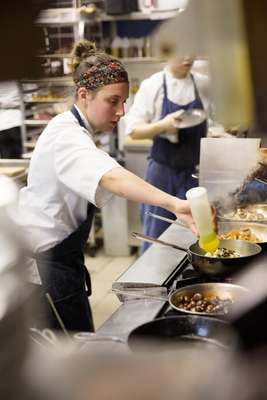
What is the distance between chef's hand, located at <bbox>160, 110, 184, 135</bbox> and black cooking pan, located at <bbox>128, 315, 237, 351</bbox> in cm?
225

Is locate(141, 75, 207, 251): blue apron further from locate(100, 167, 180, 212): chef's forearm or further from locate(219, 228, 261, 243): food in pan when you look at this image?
locate(100, 167, 180, 212): chef's forearm

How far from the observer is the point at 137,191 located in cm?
145

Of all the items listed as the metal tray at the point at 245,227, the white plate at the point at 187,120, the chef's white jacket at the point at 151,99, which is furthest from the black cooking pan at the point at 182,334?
the chef's white jacket at the point at 151,99

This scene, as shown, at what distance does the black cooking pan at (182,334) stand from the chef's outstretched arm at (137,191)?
65 cm

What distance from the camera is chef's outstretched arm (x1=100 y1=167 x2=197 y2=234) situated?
1.43 metres

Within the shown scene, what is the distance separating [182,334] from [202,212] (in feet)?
1.85

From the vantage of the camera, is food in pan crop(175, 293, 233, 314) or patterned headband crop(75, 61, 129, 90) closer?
food in pan crop(175, 293, 233, 314)

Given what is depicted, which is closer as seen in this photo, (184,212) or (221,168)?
(184,212)

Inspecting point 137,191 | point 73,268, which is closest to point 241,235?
point 137,191

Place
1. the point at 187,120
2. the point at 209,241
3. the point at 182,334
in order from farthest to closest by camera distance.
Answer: the point at 187,120, the point at 209,241, the point at 182,334

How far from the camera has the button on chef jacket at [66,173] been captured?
1447mm

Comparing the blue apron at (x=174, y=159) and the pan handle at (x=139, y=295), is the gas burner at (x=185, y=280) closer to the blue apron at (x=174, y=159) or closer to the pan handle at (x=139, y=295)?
the pan handle at (x=139, y=295)

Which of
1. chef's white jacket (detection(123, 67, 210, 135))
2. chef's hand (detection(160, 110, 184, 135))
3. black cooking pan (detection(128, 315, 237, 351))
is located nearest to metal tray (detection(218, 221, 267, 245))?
black cooking pan (detection(128, 315, 237, 351))

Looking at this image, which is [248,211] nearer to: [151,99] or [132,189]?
[132,189]
